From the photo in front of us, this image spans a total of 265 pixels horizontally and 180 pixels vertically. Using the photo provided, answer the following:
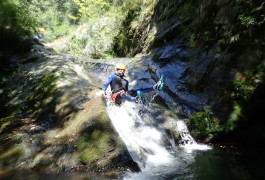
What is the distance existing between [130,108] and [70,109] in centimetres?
219

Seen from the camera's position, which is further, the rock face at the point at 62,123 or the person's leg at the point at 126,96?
the person's leg at the point at 126,96

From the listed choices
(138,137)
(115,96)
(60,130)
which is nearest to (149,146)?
(138,137)

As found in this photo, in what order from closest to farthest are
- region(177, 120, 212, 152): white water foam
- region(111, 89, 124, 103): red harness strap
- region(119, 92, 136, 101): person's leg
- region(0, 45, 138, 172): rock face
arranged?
region(0, 45, 138, 172): rock face < region(177, 120, 212, 152): white water foam < region(119, 92, 136, 101): person's leg < region(111, 89, 124, 103): red harness strap

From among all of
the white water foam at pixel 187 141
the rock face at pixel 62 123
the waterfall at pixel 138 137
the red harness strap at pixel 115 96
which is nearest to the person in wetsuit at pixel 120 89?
the red harness strap at pixel 115 96

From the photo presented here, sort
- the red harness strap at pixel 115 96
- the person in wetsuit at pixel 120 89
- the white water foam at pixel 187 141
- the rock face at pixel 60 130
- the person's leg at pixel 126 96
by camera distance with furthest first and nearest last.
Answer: the red harness strap at pixel 115 96 < the person in wetsuit at pixel 120 89 < the person's leg at pixel 126 96 < the white water foam at pixel 187 141 < the rock face at pixel 60 130

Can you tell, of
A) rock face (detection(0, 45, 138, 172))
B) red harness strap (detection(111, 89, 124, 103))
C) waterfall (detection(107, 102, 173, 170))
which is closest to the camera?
rock face (detection(0, 45, 138, 172))

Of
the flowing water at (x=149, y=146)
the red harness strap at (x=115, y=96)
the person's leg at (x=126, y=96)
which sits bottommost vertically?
the flowing water at (x=149, y=146)

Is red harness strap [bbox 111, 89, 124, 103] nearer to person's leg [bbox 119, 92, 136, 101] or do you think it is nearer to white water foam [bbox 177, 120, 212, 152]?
person's leg [bbox 119, 92, 136, 101]

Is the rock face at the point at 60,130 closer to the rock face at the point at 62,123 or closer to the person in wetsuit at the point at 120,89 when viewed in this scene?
the rock face at the point at 62,123

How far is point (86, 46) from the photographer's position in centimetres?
2058

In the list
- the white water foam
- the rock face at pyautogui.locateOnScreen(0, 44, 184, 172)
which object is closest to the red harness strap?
the rock face at pyautogui.locateOnScreen(0, 44, 184, 172)

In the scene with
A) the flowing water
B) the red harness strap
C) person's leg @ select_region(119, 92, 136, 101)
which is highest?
the red harness strap

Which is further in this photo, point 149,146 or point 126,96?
point 126,96

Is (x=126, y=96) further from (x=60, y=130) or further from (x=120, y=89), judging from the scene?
(x=60, y=130)
